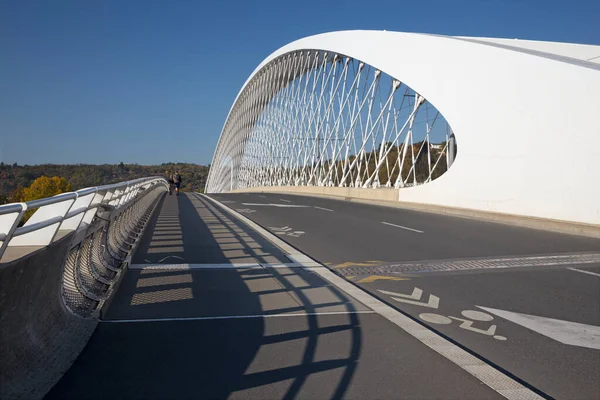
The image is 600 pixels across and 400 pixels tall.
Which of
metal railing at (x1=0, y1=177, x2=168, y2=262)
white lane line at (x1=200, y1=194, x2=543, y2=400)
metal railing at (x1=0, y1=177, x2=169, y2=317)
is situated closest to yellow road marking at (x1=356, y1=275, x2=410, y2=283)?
white lane line at (x1=200, y1=194, x2=543, y2=400)

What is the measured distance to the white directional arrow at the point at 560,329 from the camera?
5.48 metres

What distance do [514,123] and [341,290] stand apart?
1386cm

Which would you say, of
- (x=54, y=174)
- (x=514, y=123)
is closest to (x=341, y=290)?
(x=514, y=123)

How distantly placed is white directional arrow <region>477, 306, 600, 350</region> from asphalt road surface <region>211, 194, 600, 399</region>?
0.01 metres

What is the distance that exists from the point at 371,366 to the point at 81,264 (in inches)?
151

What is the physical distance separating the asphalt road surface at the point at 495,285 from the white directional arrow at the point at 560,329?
11 millimetres

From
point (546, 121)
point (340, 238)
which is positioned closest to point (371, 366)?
point (340, 238)

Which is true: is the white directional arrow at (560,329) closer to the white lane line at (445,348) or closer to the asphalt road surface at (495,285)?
the asphalt road surface at (495,285)

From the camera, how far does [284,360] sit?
15.5ft

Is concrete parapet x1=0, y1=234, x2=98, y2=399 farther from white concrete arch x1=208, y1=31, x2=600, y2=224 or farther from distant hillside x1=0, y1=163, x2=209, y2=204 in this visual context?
white concrete arch x1=208, y1=31, x2=600, y2=224

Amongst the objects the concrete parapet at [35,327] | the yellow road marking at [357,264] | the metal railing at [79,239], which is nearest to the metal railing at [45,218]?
the metal railing at [79,239]

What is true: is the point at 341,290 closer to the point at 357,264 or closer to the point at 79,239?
the point at 357,264

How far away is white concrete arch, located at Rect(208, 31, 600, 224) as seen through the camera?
16.0m

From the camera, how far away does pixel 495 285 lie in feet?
26.4
